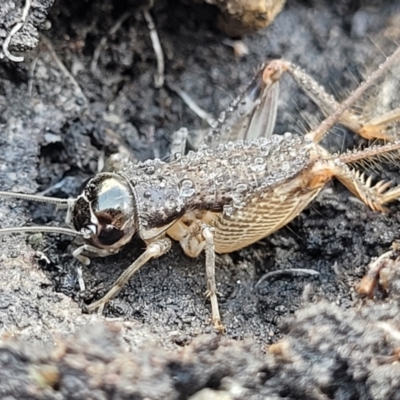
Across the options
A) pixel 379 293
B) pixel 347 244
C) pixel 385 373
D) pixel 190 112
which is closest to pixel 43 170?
pixel 190 112

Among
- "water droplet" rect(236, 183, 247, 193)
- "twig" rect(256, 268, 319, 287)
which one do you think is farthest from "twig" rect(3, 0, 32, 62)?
"twig" rect(256, 268, 319, 287)

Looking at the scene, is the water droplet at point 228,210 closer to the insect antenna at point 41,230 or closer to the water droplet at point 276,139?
the water droplet at point 276,139

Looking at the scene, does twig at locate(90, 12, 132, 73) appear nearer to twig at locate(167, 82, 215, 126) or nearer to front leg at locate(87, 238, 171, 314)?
twig at locate(167, 82, 215, 126)

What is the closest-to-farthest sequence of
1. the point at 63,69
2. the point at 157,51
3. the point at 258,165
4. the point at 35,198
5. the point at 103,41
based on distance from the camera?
the point at 35,198 < the point at 258,165 < the point at 63,69 < the point at 103,41 < the point at 157,51

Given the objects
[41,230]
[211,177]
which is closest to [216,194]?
[211,177]

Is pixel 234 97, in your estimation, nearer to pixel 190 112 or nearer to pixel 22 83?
pixel 190 112

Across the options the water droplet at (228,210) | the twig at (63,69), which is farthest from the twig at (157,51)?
the water droplet at (228,210)

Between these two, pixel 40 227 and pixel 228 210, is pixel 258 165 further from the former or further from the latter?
pixel 40 227
